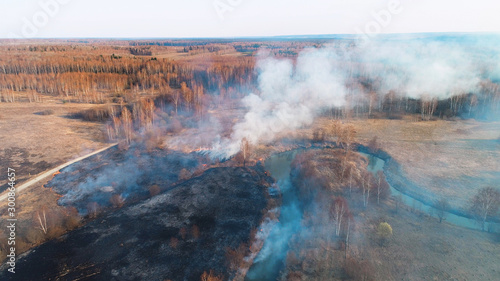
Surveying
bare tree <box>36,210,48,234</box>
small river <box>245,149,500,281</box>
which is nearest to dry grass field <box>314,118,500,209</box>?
small river <box>245,149,500,281</box>

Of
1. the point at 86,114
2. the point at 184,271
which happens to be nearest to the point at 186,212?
the point at 184,271

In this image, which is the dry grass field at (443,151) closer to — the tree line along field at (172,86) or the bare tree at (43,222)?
the tree line along field at (172,86)

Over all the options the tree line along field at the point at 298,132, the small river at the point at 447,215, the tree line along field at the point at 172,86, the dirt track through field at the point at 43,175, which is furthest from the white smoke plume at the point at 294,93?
the dirt track through field at the point at 43,175

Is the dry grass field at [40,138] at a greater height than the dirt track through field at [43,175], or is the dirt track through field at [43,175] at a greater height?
the dry grass field at [40,138]

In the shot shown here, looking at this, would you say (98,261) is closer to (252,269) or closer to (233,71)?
(252,269)

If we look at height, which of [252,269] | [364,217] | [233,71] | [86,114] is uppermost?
[233,71]

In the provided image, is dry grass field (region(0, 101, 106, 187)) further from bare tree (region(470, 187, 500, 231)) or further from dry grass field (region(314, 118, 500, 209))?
bare tree (region(470, 187, 500, 231))

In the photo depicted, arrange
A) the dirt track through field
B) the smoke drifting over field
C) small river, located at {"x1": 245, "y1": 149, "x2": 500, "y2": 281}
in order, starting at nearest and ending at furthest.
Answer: small river, located at {"x1": 245, "y1": 149, "x2": 500, "y2": 281}
the dirt track through field
the smoke drifting over field
